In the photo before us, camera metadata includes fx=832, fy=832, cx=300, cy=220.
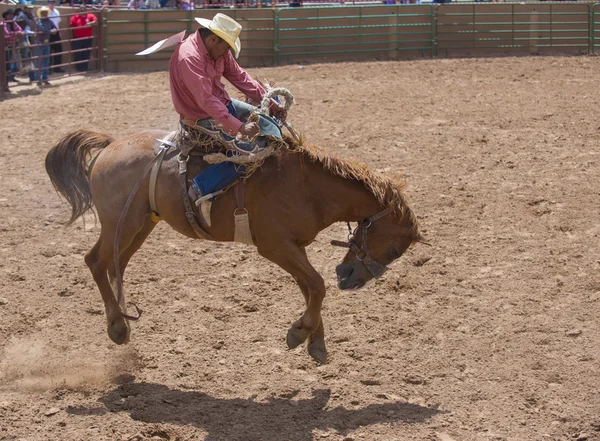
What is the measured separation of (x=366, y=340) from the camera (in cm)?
572

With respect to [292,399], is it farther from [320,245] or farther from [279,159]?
[320,245]

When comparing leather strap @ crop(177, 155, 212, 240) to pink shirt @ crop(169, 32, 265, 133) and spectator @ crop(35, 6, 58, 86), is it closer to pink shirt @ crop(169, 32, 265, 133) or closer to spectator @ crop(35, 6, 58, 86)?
pink shirt @ crop(169, 32, 265, 133)

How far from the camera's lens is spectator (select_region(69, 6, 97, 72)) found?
627 inches

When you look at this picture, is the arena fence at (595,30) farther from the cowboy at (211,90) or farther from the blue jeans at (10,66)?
the cowboy at (211,90)

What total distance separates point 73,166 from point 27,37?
32.0 feet

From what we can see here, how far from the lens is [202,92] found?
501cm

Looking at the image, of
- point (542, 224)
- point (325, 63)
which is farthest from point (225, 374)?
point (325, 63)

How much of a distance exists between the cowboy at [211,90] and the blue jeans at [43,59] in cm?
980

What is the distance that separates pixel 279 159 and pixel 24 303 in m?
2.44

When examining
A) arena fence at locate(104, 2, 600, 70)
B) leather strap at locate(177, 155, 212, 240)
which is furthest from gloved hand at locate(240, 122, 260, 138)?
arena fence at locate(104, 2, 600, 70)

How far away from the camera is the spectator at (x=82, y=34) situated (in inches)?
627

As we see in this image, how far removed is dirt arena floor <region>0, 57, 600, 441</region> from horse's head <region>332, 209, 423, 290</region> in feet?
1.98

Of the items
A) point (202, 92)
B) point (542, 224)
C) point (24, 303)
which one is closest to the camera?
point (202, 92)

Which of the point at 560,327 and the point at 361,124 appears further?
the point at 361,124
